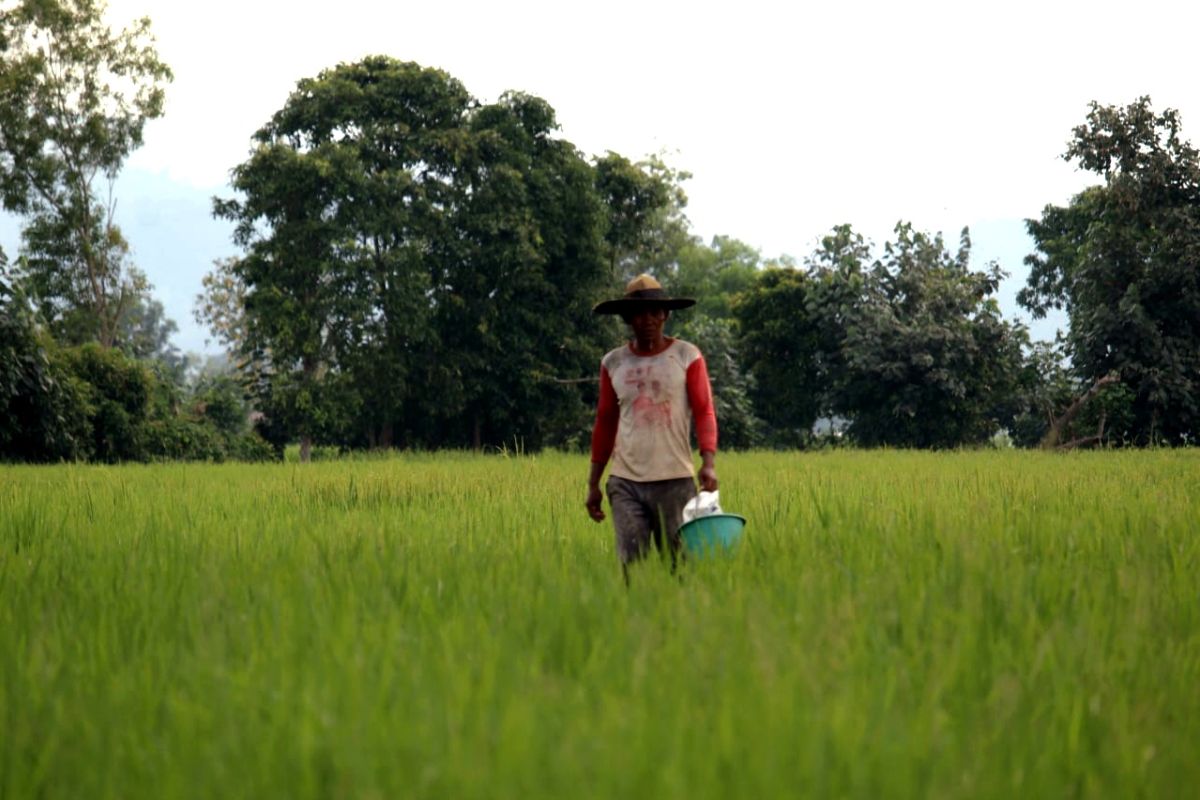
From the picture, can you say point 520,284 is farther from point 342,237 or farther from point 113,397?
point 113,397

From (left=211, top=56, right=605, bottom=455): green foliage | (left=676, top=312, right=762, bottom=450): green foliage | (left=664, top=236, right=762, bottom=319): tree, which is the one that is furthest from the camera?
(left=664, top=236, right=762, bottom=319): tree

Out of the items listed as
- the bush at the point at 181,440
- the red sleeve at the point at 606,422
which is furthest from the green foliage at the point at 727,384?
the red sleeve at the point at 606,422

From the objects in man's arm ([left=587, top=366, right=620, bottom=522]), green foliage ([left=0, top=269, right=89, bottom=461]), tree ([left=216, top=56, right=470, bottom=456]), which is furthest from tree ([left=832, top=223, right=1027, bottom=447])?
man's arm ([left=587, top=366, right=620, bottom=522])

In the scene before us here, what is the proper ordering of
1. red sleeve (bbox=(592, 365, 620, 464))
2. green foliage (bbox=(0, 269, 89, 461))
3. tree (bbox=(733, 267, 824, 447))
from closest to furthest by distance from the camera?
red sleeve (bbox=(592, 365, 620, 464)) < green foliage (bbox=(0, 269, 89, 461)) < tree (bbox=(733, 267, 824, 447))

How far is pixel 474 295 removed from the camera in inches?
1195

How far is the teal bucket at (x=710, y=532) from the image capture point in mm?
5875

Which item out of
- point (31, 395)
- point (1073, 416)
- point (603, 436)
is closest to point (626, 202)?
point (1073, 416)

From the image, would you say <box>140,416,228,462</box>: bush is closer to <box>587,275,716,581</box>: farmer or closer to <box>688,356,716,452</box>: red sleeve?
<box>587,275,716,581</box>: farmer

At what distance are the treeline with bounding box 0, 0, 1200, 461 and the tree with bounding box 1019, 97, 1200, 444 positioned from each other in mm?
69

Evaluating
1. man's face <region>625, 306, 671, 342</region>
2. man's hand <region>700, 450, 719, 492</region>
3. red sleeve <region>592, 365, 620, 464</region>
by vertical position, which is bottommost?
man's hand <region>700, 450, 719, 492</region>

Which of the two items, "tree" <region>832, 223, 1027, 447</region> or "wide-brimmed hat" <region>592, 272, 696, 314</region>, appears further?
"tree" <region>832, 223, 1027, 447</region>

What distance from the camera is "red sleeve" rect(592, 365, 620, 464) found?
6.37 metres

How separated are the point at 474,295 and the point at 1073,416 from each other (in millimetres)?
15217

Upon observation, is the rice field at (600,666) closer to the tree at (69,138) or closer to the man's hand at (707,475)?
the man's hand at (707,475)
